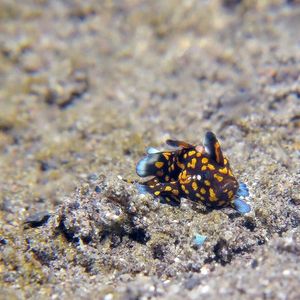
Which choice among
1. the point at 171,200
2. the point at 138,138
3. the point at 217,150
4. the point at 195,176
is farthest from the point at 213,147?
the point at 138,138

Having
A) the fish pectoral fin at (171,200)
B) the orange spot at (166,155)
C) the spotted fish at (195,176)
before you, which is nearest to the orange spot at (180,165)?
the spotted fish at (195,176)

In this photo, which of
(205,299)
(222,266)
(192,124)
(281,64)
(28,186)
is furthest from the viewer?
(281,64)

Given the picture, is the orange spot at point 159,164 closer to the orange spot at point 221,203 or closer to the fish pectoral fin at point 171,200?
the fish pectoral fin at point 171,200

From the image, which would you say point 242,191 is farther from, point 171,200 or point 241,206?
point 171,200

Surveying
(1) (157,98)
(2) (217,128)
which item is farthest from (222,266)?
(1) (157,98)

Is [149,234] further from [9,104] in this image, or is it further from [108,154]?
[9,104]

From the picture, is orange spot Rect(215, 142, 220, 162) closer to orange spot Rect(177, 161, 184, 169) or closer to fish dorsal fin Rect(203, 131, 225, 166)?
fish dorsal fin Rect(203, 131, 225, 166)
